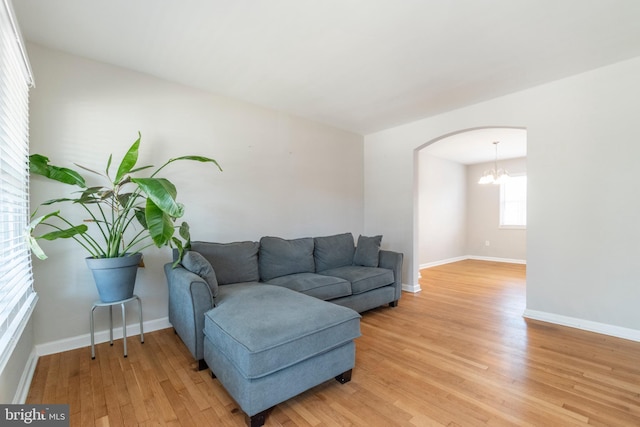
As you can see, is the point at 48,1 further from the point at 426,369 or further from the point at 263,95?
the point at 426,369

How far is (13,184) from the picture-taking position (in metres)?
1.76

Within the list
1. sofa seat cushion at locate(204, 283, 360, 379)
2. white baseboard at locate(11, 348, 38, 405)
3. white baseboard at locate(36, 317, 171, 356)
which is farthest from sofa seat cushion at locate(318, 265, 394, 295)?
white baseboard at locate(11, 348, 38, 405)

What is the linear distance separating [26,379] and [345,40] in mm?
3349

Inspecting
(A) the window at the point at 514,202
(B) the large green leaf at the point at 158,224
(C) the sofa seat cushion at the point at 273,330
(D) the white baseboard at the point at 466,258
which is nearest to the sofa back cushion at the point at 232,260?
(C) the sofa seat cushion at the point at 273,330

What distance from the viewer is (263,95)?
11.0ft

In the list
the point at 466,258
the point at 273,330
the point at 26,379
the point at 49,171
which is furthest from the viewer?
the point at 466,258

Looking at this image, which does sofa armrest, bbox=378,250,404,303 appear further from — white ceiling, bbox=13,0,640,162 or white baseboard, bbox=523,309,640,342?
white ceiling, bbox=13,0,640,162

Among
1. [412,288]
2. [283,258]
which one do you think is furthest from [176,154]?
[412,288]

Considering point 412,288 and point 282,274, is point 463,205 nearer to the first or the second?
point 412,288

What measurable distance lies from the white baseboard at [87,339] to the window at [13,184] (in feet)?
1.82

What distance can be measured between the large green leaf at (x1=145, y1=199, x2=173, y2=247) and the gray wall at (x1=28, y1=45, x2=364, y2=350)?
1.08 metres

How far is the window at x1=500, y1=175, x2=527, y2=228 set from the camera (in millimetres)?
6773

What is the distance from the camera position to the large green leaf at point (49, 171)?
211cm

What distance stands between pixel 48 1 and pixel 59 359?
263 centimetres
